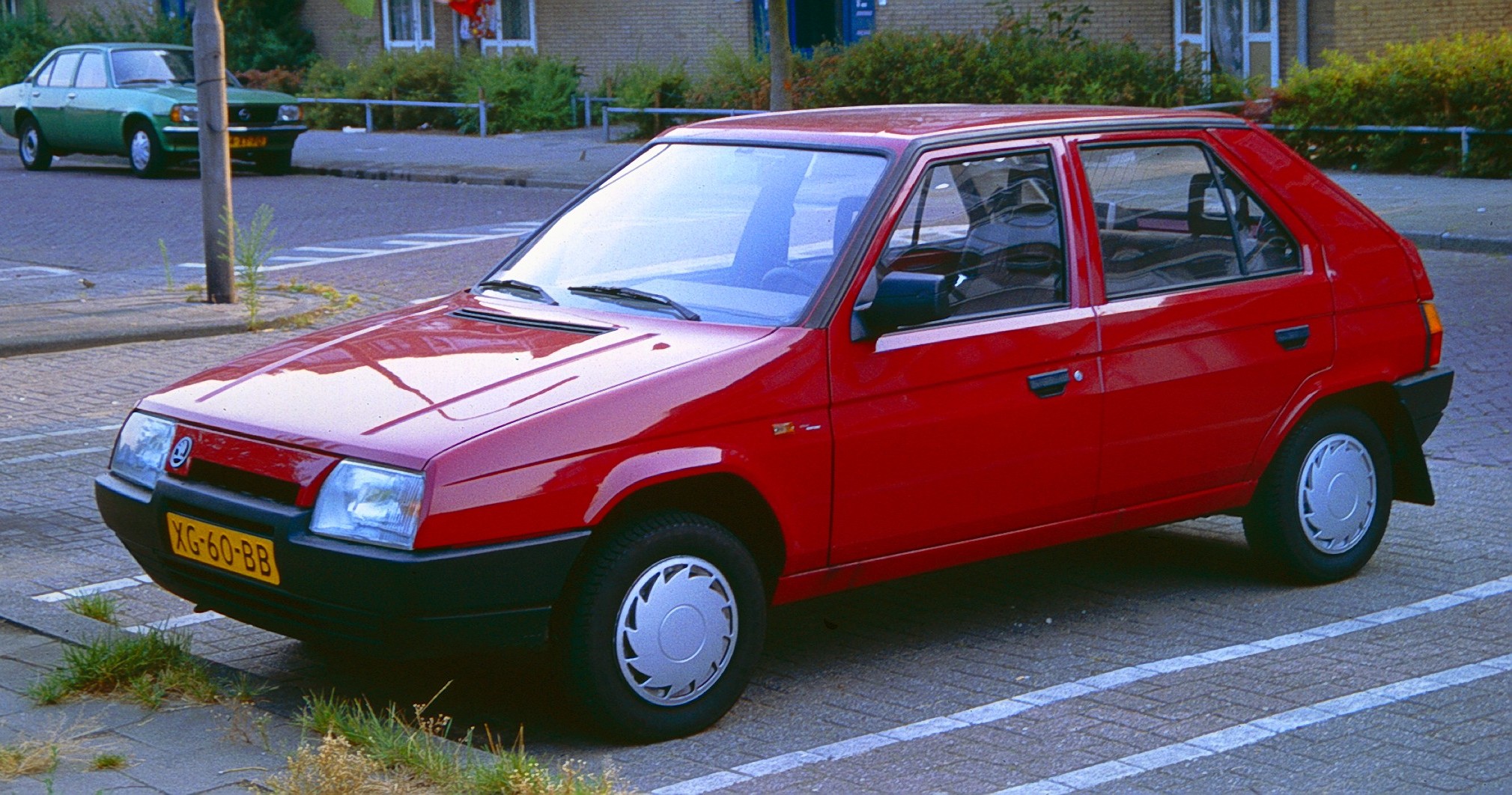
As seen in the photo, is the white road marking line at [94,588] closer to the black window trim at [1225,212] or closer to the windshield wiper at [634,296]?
the windshield wiper at [634,296]

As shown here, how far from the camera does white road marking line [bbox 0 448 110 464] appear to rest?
8.08 metres

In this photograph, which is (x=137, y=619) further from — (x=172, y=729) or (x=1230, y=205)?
(x=1230, y=205)

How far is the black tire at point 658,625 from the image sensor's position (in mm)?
4344

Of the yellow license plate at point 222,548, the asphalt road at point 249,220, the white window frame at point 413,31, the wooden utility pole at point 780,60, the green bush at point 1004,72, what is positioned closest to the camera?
the yellow license plate at point 222,548

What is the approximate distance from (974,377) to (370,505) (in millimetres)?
1755

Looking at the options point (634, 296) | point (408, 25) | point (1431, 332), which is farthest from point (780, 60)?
point (408, 25)

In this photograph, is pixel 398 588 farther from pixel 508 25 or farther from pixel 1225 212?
pixel 508 25

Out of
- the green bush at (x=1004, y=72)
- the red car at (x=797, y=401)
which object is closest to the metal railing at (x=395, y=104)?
the green bush at (x=1004, y=72)

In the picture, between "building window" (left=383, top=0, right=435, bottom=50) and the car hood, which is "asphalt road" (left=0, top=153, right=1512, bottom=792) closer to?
the car hood

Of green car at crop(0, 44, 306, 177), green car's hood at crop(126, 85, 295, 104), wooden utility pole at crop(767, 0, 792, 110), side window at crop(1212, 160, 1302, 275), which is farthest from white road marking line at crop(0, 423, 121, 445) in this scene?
green car's hood at crop(126, 85, 295, 104)

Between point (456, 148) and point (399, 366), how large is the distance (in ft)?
76.6

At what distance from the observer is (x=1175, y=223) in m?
5.60

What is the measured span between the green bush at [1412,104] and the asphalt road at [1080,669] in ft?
38.2

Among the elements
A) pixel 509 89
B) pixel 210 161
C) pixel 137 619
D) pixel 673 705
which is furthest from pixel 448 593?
pixel 509 89
